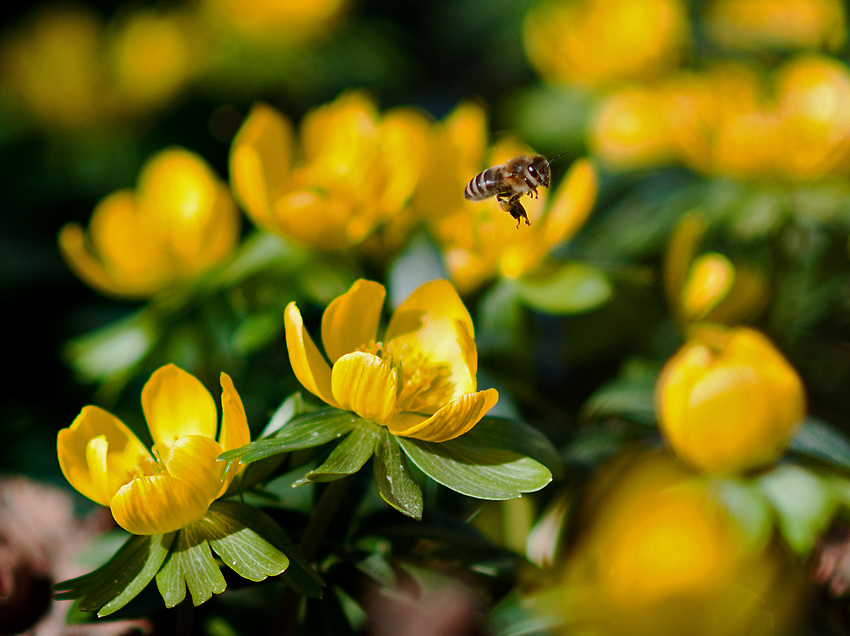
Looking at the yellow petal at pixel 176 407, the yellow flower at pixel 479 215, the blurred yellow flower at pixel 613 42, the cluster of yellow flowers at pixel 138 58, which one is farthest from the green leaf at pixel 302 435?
the cluster of yellow flowers at pixel 138 58

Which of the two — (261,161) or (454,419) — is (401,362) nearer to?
(454,419)

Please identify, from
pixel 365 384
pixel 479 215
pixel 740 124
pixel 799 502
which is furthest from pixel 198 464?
pixel 740 124

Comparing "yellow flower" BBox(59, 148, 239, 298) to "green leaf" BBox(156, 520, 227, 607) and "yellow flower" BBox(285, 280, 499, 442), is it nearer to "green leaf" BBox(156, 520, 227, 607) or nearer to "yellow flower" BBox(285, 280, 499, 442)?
"yellow flower" BBox(285, 280, 499, 442)

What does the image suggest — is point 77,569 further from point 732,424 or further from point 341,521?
point 732,424

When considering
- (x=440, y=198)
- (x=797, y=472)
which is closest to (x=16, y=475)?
(x=440, y=198)

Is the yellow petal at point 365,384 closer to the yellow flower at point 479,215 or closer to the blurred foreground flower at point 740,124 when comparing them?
the yellow flower at point 479,215
